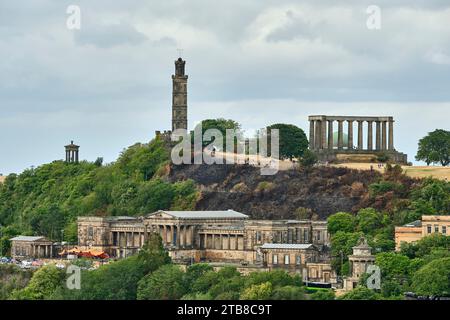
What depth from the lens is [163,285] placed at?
179 metres

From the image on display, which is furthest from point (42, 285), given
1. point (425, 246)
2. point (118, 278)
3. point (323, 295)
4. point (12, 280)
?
point (425, 246)

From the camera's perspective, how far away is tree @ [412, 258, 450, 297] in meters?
171

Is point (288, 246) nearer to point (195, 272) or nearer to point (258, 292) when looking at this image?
point (195, 272)

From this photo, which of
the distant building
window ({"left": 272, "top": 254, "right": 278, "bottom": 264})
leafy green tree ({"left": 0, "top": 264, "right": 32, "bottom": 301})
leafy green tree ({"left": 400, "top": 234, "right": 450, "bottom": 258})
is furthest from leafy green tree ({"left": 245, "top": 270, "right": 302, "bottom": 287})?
leafy green tree ({"left": 0, "top": 264, "right": 32, "bottom": 301})

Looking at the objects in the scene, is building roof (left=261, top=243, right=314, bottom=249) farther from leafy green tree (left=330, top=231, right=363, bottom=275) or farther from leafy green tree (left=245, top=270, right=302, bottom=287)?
leafy green tree (left=245, top=270, right=302, bottom=287)

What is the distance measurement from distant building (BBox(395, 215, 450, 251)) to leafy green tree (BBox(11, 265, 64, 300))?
91.6 ft

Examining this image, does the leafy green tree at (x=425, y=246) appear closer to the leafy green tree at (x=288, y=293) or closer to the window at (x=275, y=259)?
the window at (x=275, y=259)

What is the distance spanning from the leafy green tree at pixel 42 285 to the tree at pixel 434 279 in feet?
94.2

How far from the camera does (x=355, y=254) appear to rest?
186 metres

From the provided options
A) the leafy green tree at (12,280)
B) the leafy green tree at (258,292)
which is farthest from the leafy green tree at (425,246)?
the leafy green tree at (12,280)

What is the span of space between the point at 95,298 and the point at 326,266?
853 inches

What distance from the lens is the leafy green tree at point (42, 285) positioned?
603 feet
